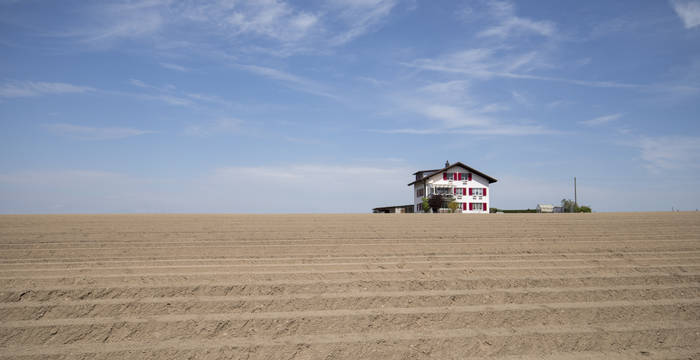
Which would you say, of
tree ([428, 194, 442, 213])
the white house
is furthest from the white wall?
tree ([428, 194, 442, 213])

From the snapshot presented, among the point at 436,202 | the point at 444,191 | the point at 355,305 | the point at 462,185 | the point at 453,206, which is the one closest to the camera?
the point at 355,305

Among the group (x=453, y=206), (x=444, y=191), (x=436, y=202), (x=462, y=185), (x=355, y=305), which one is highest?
→ (x=462, y=185)

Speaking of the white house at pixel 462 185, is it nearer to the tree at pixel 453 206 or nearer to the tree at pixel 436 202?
the tree at pixel 453 206

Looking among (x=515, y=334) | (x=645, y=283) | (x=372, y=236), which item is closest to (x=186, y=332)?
(x=515, y=334)

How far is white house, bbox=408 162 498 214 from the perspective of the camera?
2323 inches

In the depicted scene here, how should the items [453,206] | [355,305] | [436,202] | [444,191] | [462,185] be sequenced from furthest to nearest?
[462,185] → [444,191] → [453,206] → [436,202] → [355,305]

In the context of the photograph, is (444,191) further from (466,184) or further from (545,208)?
(545,208)

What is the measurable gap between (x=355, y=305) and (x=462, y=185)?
182ft

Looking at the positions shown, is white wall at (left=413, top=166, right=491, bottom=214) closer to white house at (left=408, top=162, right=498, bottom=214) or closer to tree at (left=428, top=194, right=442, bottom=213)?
white house at (left=408, top=162, right=498, bottom=214)

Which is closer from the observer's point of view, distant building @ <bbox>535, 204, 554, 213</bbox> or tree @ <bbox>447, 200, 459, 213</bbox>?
tree @ <bbox>447, 200, 459, 213</bbox>

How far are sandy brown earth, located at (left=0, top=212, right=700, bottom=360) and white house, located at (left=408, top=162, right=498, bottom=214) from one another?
4723 cm

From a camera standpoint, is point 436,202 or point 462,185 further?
point 462,185

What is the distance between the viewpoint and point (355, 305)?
6430 mm

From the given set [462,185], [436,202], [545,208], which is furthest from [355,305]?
[545,208]
